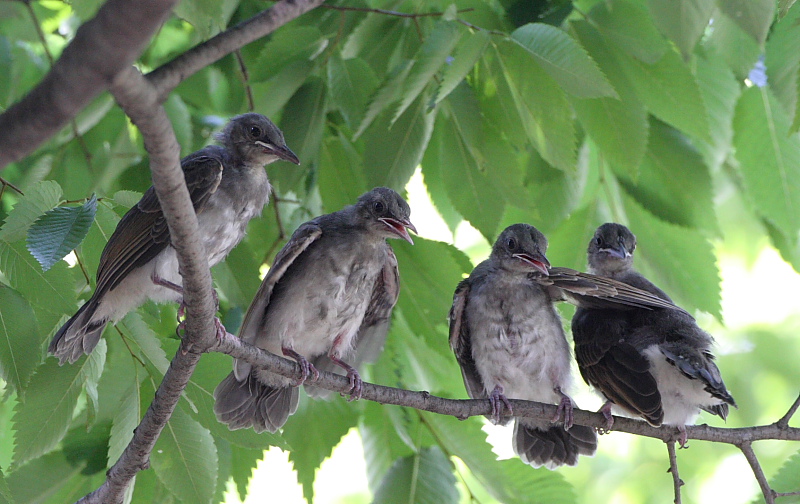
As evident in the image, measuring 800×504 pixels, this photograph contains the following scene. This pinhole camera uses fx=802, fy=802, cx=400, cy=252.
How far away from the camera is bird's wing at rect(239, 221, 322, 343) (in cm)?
346

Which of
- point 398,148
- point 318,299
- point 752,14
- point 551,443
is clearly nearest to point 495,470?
point 551,443

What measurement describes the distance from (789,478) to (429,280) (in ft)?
5.65

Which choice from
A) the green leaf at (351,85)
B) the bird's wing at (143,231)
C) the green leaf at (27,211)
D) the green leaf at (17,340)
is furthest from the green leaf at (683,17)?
the green leaf at (17,340)

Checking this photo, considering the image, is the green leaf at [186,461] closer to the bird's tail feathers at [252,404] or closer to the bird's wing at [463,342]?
the bird's tail feathers at [252,404]

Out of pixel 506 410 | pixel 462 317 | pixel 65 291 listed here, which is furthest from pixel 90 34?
pixel 462 317

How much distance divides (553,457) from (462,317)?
33.5 inches

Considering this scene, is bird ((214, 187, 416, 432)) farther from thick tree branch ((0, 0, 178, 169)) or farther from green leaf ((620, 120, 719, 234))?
thick tree branch ((0, 0, 178, 169))

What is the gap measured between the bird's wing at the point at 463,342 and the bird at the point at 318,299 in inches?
13.6

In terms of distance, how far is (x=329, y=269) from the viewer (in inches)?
143

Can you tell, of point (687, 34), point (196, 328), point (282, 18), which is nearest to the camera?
point (282, 18)

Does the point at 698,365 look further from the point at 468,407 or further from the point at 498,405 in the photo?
the point at 468,407

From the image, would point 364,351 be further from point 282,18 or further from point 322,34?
point 282,18

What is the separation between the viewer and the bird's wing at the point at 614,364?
3262 mm

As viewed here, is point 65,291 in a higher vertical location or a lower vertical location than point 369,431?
lower
